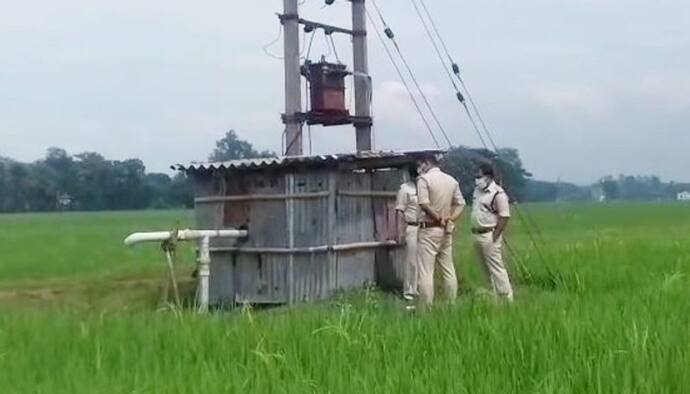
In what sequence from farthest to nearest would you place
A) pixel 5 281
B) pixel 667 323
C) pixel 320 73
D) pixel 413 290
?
pixel 5 281 < pixel 320 73 < pixel 413 290 < pixel 667 323

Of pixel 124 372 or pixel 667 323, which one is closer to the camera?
pixel 124 372

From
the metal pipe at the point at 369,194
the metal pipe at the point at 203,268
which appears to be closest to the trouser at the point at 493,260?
the metal pipe at the point at 369,194

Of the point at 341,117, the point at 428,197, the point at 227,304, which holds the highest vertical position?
the point at 341,117

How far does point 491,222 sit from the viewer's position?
11062mm

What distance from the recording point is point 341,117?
13578 millimetres

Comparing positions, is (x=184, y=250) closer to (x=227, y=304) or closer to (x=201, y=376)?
(x=227, y=304)

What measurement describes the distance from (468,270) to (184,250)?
7.85 meters

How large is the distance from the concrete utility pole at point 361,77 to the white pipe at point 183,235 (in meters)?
2.57

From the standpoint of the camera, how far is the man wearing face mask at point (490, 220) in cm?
1095

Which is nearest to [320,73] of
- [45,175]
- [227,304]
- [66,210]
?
[227,304]

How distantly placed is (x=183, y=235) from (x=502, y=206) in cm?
335

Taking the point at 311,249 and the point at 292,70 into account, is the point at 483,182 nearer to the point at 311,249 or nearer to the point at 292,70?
the point at 311,249

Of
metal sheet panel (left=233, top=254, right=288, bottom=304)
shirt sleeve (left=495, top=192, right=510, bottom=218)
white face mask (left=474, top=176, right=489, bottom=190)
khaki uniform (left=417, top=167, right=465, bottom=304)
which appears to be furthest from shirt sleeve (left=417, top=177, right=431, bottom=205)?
metal sheet panel (left=233, top=254, right=288, bottom=304)

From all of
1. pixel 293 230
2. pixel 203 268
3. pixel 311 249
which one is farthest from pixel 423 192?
pixel 203 268
